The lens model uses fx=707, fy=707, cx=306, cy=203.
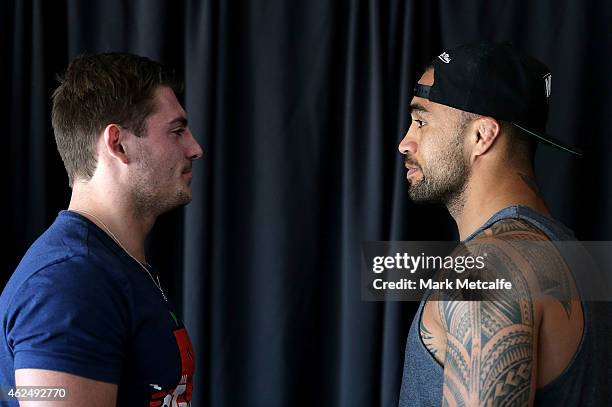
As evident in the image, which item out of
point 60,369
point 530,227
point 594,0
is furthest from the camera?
point 594,0

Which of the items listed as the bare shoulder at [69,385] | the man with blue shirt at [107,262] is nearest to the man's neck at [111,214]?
the man with blue shirt at [107,262]

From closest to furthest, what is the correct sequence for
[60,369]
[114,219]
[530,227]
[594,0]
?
[60,369], [530,227], [114,219], [594,0]

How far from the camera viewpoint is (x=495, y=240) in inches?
43.5

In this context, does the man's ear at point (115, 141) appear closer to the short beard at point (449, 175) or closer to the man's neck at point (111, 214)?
the man's neck at point (111, 214)

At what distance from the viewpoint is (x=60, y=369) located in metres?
0.97

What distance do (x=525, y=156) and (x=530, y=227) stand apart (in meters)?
0.18

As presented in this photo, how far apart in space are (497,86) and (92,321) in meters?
0.79

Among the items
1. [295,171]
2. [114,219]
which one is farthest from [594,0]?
[114,219]

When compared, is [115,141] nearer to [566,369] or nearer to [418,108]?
[418,108]

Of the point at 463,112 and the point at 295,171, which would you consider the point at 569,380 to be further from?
Answer: the point at 295,171

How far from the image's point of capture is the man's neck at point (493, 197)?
47.4 inches

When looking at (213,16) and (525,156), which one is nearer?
(525,156)

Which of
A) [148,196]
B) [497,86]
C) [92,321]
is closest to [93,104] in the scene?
[148,196]

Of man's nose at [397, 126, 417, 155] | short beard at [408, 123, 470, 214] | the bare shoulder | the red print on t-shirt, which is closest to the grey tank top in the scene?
short beard at [408, 123, 470, 214]
